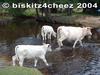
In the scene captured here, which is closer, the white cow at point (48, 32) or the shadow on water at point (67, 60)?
the shadow on water at point (67, 60)

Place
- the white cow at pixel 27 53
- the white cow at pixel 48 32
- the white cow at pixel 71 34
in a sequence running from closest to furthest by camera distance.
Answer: the white cow at pixel 27 53
the white cow at pixel 71 34
the white cow at pixel 48 32

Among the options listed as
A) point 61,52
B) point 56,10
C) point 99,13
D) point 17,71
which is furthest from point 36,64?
point 56,10

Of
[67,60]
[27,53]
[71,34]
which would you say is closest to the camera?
[27,53]

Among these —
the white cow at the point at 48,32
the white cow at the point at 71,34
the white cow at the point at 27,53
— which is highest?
the white cow at the point at 27,53

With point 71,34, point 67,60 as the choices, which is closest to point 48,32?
point 71,34

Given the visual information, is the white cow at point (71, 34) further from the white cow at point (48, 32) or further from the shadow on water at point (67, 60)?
the white cow at point (48, 32)

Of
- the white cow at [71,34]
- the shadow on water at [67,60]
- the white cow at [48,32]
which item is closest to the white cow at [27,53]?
the shadow on water at [67,60]

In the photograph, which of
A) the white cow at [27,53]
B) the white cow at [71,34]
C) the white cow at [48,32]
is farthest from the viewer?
→ the white cow at [48,32]

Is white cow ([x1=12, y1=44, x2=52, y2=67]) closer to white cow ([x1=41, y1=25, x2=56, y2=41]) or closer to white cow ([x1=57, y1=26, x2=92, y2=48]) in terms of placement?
white cow ([x1=57, y1=26, x2=92, y2=48])

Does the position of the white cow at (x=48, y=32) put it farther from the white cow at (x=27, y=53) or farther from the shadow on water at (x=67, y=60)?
the white cow at (x=27, y=53)

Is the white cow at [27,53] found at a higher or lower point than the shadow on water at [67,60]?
higher

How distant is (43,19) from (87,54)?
89.9 feet

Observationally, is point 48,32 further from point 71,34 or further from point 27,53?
point 27,53

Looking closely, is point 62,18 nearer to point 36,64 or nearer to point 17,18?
point 17,18
